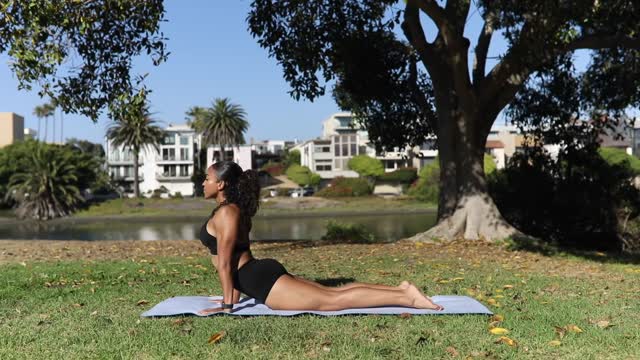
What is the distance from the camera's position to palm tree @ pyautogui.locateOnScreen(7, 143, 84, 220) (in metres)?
57.9

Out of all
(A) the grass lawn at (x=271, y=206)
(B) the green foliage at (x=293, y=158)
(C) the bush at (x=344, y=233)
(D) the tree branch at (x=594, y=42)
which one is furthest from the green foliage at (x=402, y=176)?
(D) the tree branch at (x=594, y=42)

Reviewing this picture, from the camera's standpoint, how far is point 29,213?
57.8 meters

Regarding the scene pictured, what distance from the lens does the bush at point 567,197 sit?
53.0 feet

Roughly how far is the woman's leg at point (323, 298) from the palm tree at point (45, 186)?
2223 inches

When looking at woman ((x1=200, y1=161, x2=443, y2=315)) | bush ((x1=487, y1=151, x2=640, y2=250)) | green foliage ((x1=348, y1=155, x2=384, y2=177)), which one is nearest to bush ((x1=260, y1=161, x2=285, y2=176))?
green foliage ((x1=348, y1=155, x2=384, y2=177))

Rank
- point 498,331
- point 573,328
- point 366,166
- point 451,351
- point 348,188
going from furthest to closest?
point 366,166, point 348,188, point 573,328, point 498,331, point 451,351

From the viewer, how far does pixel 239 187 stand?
6293 millimetres

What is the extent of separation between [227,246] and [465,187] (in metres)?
10.00

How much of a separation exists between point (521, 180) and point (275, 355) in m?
14.9

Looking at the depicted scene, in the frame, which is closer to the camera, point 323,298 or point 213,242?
point 323,298

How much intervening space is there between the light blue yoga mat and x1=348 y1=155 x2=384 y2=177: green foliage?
75.0 m

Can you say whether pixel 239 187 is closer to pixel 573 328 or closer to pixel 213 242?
pixel 213 242

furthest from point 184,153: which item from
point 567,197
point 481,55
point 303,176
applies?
point 481,55

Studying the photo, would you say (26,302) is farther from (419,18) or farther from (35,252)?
(419,18)
